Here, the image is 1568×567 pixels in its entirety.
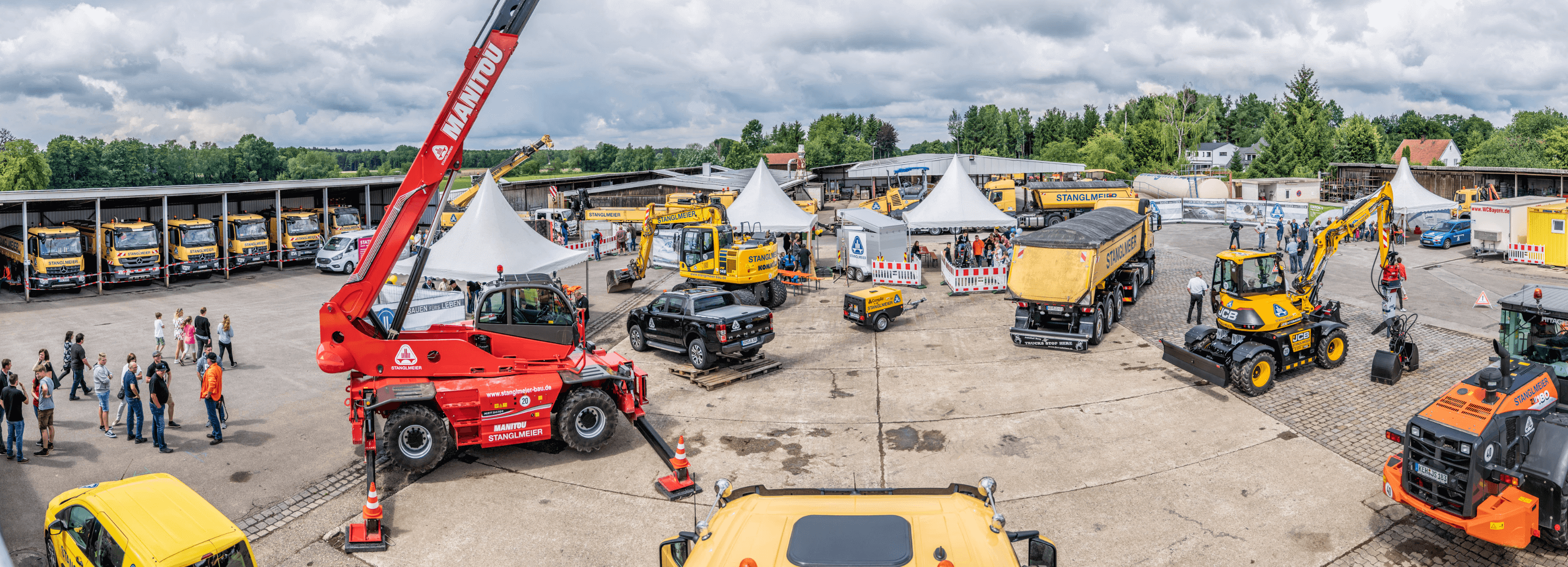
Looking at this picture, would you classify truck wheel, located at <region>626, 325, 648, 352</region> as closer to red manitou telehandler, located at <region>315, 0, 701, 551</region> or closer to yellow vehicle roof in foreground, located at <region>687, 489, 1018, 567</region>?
red manitou telehandler, located at <region>315, 0, 701, 551</region>

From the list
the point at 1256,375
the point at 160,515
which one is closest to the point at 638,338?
the point at 160,515

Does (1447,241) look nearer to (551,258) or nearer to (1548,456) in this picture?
(1548,456)

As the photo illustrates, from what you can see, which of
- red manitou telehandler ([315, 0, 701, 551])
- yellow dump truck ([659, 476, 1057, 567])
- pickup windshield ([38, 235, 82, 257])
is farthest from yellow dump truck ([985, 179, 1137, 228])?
yellow dump truck ([659, 476, 1057, 567])

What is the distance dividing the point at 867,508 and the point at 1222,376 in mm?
11208

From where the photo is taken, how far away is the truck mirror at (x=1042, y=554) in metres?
4.93

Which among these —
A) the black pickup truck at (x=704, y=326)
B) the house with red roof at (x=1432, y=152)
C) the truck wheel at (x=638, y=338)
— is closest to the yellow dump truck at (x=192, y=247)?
the truck wheel at (x=638, y=338)

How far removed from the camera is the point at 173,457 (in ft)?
39.4

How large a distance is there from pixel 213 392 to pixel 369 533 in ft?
15.8

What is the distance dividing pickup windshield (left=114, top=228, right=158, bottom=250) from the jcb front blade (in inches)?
1220

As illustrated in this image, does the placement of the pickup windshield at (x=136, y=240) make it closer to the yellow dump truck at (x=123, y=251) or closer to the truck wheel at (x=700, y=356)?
the yellow dump truck at (x=123, y=251)

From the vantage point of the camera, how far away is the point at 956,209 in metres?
31.3

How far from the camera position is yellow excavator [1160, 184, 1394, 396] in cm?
1402

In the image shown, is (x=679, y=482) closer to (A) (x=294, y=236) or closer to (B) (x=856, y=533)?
(B) (x=856, y=533)

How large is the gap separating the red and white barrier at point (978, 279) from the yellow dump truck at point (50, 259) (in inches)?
1063
